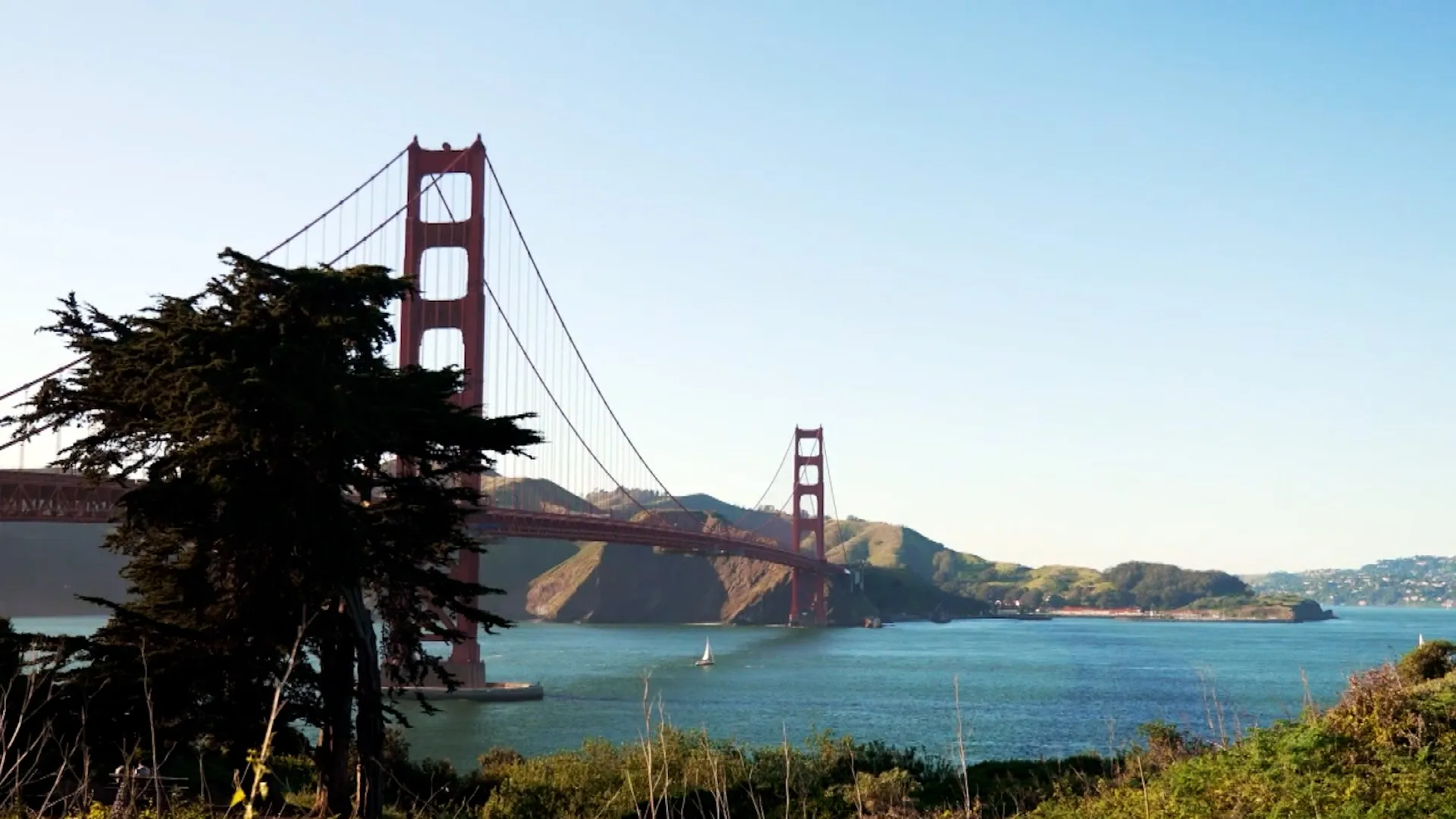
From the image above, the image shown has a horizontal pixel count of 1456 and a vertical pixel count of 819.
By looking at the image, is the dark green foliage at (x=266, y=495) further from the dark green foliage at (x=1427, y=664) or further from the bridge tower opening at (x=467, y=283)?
the bridge tower opening at (x=467, y=283)

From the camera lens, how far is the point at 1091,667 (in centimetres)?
9069

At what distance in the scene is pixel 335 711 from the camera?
70.5ft

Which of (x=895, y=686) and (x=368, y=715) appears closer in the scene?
(x=368, y=715)

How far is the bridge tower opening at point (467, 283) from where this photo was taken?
2345 inches

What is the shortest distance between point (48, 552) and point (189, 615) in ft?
535

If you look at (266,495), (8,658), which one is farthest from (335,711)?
(8,658)

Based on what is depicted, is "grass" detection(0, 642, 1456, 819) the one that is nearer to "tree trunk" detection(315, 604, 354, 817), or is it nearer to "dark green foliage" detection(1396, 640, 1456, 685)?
"dark green foliage" detection(1396, 640, 1456, 685)

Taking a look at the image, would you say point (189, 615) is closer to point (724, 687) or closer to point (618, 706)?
point (618, 706)

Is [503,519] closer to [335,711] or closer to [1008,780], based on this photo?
[335,711]

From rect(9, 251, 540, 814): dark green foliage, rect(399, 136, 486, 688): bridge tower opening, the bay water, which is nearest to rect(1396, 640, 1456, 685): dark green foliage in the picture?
the bay water

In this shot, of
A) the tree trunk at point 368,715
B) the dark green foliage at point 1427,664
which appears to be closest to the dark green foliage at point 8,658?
the tree trunk at point 368,715

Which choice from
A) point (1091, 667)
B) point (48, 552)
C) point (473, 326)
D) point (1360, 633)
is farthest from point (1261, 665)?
point (48, 552)

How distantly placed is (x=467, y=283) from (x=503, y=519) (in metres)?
10.4

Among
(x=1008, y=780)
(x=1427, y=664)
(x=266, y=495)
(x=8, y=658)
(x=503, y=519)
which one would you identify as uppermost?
(x=503, y=519)
